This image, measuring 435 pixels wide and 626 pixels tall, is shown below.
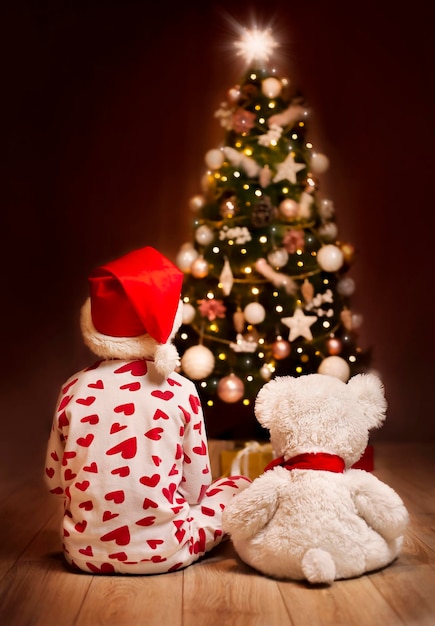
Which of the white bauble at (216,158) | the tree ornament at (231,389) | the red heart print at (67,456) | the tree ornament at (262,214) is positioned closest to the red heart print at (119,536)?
the red heart print at (67,456)

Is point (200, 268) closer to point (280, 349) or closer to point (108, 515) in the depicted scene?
point (280, 349)

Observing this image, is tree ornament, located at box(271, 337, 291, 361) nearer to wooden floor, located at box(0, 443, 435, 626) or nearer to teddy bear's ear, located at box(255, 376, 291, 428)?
wooden floor, located at box(0, 443, 435, 626)

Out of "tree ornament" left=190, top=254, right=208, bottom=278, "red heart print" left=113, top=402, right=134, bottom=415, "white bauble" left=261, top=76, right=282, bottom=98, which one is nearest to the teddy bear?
"red heart print" left=113, top=402, right=134, bottom=415

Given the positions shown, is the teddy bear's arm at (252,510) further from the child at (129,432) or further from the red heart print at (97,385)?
the red heart print at (97,385)

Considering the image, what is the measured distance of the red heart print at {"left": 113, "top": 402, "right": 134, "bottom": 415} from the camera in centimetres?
211

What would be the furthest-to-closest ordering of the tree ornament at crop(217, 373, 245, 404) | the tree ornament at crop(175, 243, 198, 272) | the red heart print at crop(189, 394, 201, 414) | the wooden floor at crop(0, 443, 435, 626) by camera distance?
1. the tree ornament at crop(175, 243, 198, 272)
2. the tree ornament at crop(217, 373, 245, 404)
3. the red heart print at crop(189, 394, 201, 414)
4. the wooden floor at crop(0, 443, 435, 626)

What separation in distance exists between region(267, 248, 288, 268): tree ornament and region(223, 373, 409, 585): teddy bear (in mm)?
1670

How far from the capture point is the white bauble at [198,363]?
379cm

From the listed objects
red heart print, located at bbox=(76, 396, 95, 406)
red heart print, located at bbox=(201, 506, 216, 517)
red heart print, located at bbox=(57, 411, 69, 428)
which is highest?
red heart print, located at bbox=(76, 396, 95, 406)

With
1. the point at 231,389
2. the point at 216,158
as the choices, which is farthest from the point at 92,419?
the point at 216,158

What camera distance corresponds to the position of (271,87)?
13.0 ft

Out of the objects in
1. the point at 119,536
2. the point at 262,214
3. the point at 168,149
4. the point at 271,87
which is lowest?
the point at 119,536

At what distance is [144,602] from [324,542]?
0.47 m

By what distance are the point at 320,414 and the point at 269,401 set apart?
0.50 feet
